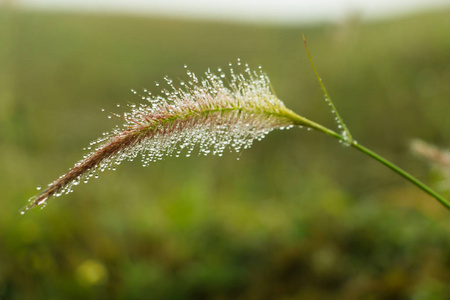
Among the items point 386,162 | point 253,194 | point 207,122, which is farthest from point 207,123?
point 253,194

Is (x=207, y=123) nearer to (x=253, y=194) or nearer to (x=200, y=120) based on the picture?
(x=200, y=120)

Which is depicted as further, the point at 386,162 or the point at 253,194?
the point at 253,194

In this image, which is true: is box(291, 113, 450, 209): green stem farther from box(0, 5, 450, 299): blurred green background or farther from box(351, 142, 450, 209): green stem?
box(0, 5, 450, 299): blurred green background

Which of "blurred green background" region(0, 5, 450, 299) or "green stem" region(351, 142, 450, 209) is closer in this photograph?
"green stem" region(351, 142, 450, 209)

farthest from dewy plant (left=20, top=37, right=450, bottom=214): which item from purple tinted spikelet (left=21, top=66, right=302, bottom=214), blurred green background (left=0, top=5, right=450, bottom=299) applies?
blurred green background (left=0, top=5, right=450, bottom=299)

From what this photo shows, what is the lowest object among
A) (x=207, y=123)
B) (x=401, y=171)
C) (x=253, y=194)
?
(x=401, y=171)

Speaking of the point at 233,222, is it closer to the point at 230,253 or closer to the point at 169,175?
the point at 230,253
